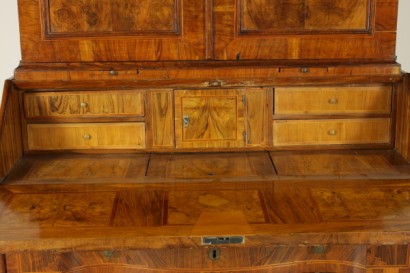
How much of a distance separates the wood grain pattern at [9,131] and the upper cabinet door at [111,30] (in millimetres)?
142

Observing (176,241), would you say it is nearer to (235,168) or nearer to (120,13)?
A: (235,168)

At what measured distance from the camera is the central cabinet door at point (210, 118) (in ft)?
5.96

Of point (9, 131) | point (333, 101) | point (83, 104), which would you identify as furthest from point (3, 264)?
point (333, 101)

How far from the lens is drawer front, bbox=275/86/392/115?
1.83m

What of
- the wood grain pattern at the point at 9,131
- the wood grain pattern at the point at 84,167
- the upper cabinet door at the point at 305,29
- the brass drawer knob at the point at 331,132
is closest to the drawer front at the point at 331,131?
the brass drawer knob at the point at 331,132

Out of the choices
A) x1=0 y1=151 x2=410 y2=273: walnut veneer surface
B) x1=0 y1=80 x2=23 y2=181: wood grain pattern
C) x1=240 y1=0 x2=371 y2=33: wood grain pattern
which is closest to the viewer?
x1=0 y1=151 x2=410 y2=273: walnut veneer surface

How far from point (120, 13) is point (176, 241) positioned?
32.1 inches

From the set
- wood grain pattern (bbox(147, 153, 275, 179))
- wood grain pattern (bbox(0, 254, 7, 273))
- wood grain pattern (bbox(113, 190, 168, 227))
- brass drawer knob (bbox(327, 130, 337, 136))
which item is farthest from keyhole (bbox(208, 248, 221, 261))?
brass drawer knob (bbox(327, 130, 337, 136))

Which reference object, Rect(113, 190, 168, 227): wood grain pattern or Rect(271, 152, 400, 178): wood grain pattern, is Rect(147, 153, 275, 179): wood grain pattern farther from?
Rect(113, 190, 168, 227): wood grain pattern

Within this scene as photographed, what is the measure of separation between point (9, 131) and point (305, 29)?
987 millimetres

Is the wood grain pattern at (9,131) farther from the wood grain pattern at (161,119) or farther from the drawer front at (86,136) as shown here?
the wood grain pattern at (161,119)

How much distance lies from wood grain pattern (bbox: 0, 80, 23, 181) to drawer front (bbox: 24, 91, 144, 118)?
49mm

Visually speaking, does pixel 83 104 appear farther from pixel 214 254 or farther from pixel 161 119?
pixel 214 254

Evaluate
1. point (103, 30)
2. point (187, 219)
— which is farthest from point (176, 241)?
point (103, 30)
